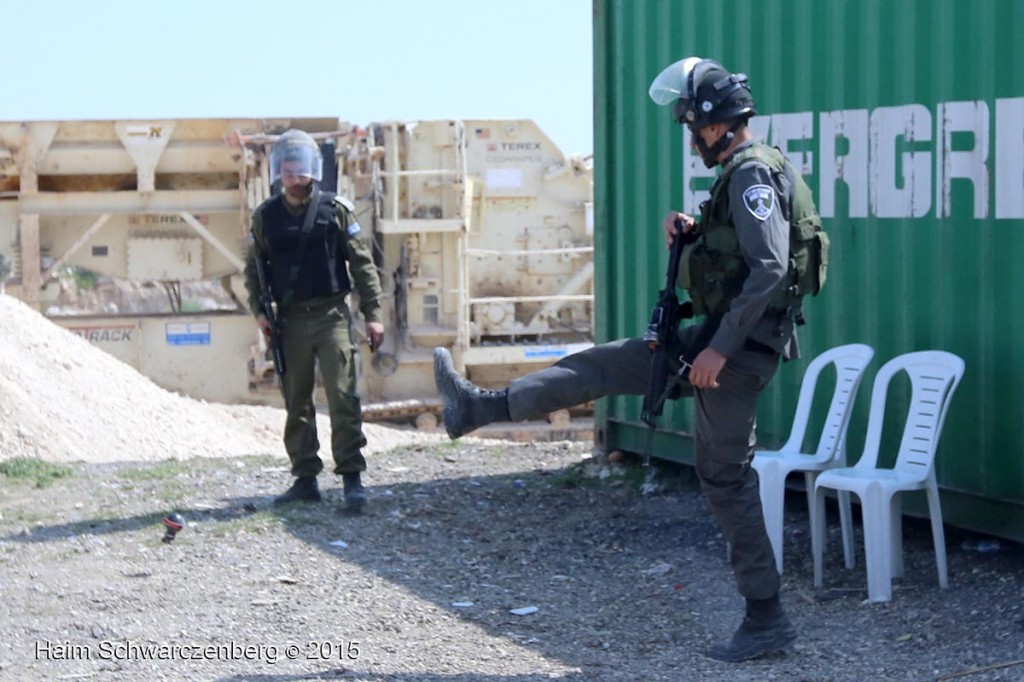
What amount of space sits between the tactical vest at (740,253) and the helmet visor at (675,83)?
33 centimetres

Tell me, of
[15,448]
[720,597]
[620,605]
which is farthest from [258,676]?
[15,448]

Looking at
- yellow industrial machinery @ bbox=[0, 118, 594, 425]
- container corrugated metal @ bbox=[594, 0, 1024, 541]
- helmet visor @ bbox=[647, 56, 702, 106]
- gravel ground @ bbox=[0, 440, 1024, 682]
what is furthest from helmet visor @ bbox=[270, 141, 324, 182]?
yellow industrial machinery @ bbox=[0, 118, 594, 425]

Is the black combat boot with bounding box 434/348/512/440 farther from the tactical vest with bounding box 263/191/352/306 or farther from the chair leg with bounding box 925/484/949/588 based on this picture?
the tactical vest with bounding box 263/191/352/306

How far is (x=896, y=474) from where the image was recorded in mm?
5715

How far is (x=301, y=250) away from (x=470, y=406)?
227 cm

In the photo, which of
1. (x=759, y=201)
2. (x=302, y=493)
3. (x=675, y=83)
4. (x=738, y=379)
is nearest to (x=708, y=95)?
(x=675, y=83)

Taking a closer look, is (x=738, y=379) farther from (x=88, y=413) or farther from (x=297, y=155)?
(x=88, y=413)

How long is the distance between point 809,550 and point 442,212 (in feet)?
32.1

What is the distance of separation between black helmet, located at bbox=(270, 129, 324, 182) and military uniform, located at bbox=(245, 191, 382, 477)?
0.62ft

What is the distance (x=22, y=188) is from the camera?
51.8ft

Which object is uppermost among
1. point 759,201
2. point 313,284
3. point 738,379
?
point 759,201

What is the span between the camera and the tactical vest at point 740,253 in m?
4.80

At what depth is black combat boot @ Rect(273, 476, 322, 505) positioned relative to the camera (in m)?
7.66

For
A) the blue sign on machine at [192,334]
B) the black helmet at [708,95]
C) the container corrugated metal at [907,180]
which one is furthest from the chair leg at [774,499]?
the blue sign on machine at [192,334]
